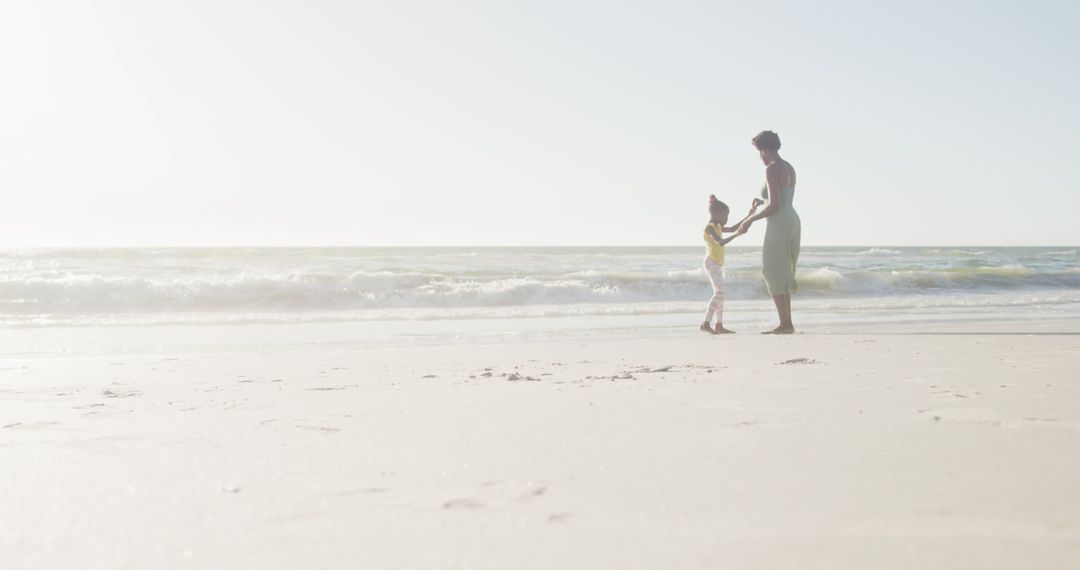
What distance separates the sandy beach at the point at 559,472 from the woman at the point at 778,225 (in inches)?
128

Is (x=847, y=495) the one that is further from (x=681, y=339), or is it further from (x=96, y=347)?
(x=96, y=347)

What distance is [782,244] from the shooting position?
23.2 ft

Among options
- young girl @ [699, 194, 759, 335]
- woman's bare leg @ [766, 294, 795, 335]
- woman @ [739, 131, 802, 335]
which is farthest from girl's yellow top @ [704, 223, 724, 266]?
woman's bare leg @ [766, 294, 795, 335]

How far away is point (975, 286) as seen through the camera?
18.1 metres

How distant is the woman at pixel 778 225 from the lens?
6.96m

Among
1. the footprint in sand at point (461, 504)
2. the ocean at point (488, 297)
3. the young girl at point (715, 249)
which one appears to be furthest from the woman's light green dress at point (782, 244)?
the footprint in sand at point (461, 504)

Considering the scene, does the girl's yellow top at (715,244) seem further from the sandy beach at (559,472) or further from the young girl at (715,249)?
the sandy beach at (559,472)

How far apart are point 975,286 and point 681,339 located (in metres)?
14.1

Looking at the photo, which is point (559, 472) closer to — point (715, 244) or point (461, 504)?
point (461, 504)

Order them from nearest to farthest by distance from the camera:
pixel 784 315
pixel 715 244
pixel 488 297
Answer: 1. pixel 784 315
2. pixel 715 244
3. pixel 488 297

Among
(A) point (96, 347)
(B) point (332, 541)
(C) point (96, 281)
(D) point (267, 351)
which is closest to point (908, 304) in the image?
(D) point (267, 351)

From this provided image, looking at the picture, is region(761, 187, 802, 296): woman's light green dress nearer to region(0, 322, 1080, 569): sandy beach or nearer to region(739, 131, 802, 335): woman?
region(739, 131, 802, 335): woman

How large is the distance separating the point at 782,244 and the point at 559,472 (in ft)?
18.5

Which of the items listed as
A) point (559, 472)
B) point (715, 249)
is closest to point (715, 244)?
point (715, 249)
